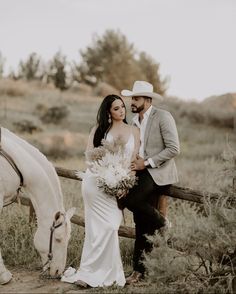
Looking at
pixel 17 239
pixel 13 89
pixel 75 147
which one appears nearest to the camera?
pixel 17 239

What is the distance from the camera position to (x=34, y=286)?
17.4ft

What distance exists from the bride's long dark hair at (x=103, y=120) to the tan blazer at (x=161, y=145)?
0.38 metres

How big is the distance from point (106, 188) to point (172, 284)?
3.62 feet

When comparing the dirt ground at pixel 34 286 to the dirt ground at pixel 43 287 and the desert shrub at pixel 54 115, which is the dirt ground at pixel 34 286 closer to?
the dirt ground at pixel 43 287

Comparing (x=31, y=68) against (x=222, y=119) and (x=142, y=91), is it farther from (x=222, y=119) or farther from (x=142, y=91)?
(x=142, y=91)

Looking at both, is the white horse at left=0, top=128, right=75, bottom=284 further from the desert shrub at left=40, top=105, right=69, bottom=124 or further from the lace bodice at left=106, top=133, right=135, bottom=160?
the desert shrub at left=40, top=105, right=69, bottom=124

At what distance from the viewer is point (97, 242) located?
17.3 ft

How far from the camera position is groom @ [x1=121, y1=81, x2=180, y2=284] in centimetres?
512

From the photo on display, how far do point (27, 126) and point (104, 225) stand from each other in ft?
61.3

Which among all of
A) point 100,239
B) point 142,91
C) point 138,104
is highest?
point 142,91

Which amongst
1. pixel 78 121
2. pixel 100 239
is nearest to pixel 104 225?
pixel 100 239

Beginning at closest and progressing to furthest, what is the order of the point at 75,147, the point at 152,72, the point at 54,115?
the point at 75,147 < the point at 54,115 < the point at 152,72

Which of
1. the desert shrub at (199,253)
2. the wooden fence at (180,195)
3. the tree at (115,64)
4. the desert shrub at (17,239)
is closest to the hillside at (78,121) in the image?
the tree at (115,64)

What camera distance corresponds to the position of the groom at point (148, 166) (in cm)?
512
